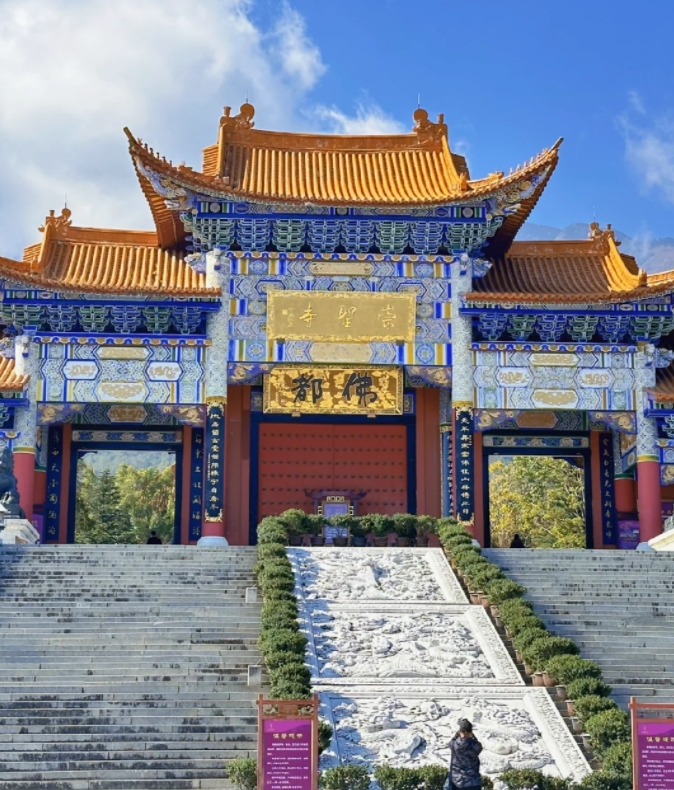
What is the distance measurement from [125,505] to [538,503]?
17421 millimetres

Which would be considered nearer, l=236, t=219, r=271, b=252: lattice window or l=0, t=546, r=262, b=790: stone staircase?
l=0, t=546, r=262, b=790: stone staircase

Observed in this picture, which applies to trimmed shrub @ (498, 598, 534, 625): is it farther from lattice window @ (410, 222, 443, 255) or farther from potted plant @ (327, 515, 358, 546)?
lattice window @ (410, 222, 443, 255)

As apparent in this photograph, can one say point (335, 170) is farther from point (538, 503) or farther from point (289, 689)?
point (538, 503)

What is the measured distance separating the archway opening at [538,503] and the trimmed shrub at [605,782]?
35.5 meters

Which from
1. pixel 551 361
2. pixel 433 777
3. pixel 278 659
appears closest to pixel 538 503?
pixel 551 361

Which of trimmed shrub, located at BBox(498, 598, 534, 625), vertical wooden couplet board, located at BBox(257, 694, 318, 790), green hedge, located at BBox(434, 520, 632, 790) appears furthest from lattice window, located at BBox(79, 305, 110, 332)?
vertical wooden couplet board, located at BBox(257, 694, 318, 790)

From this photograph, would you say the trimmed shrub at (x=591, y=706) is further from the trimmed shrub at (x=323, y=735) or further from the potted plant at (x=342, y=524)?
the potted plant at (x=342, y=524)

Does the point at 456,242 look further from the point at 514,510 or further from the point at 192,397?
the point at 514,510

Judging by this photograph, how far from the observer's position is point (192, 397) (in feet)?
92.2

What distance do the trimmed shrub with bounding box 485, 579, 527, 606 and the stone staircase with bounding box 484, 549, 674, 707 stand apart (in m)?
0.51

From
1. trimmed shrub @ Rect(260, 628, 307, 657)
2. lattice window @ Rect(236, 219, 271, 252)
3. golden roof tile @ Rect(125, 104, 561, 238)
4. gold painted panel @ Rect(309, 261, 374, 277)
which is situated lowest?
trimmed shrub @ Rect(260, 628, 307, 657)

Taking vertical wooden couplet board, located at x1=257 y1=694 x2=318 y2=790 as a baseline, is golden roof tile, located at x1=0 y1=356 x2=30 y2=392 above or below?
above

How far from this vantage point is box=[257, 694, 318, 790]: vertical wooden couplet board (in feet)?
40.0

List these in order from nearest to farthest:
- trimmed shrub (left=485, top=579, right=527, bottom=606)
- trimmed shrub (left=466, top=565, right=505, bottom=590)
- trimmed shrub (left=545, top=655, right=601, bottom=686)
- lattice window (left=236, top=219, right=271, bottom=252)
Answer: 1. trimmed shrub (left=545, top=655, right=601, bottom=686)
2. trimmed shrub (left=485, top=579, right=527, bottom=606)
3. trimmed shrub (left=466, top=565, right=505, bottom=590)
4. lattice window (left=236, top=219, right=271, bottom=252)
